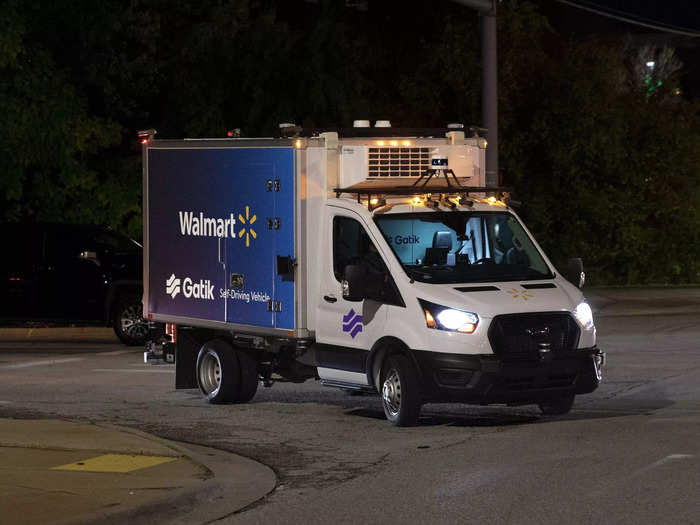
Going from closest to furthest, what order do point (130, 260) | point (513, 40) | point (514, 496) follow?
1. point (514, 496)
2. point (130, 260)
3. point (513, 40)

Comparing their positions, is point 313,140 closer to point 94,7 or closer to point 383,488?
point 383,488

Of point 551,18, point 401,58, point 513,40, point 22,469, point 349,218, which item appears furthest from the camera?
point 551,18

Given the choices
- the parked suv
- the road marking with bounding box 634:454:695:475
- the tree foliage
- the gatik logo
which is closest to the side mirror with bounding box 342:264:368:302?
the gatik logo

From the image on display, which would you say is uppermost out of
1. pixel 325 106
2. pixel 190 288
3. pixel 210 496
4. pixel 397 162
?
pixel 325 106

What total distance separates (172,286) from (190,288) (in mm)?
343

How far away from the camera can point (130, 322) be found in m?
21.7

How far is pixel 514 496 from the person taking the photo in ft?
32.5

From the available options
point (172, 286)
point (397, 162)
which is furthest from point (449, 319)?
point (172, 286)

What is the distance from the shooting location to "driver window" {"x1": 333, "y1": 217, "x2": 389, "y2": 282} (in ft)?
45.4

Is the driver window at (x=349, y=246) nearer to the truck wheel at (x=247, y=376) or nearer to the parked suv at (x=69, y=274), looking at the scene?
the truck wheel at (x=247, y=376)

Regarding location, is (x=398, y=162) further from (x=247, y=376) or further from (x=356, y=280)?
(x=247, y=376)

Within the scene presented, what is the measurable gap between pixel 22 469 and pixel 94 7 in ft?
57.4

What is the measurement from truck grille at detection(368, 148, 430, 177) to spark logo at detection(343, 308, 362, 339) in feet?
4.45

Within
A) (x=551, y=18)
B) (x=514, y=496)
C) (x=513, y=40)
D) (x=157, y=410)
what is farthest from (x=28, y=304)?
(x=551, y=18)
